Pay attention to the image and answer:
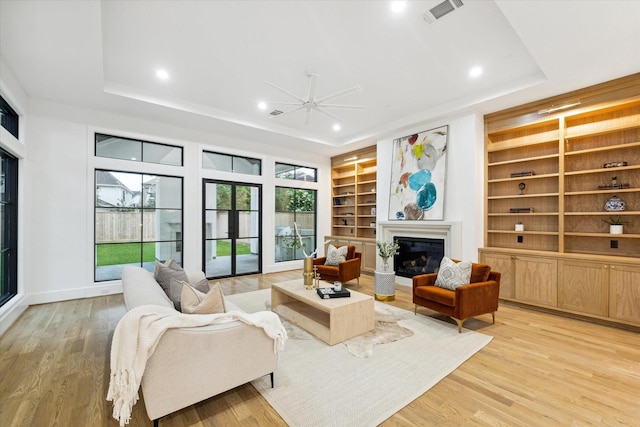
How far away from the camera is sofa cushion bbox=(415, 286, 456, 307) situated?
3.43m

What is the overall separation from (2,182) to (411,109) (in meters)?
6.27

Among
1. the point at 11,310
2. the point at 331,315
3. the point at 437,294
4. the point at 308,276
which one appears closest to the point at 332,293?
the point at 331,315

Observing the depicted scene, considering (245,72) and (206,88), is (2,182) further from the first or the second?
(245,72)

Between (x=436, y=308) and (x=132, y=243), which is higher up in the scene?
A: (x=132, y=243)

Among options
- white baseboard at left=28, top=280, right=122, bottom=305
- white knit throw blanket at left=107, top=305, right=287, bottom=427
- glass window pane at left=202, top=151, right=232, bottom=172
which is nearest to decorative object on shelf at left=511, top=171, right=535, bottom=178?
white knit throw blanket at left=107, top=305, right=287, bottom=427

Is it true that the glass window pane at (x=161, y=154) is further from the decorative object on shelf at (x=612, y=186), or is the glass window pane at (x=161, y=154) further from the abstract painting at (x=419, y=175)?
the decorative object on shelf at (x=612, y=186)

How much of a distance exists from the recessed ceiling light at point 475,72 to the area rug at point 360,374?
3372 mm

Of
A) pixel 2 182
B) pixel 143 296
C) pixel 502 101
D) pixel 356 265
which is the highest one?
pixel 502 101

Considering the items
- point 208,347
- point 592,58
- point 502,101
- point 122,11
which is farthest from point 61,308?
point 592,58

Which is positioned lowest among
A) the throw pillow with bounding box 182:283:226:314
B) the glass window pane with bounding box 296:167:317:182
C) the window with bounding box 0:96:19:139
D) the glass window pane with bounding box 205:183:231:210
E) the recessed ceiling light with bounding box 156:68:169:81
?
the throw pillow with bounding box 182:283:226:314

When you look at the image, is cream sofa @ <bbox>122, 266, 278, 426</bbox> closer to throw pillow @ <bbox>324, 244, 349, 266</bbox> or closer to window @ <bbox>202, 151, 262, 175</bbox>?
throw pillow @ <bbox>324, 244, 349, 266</bbox>

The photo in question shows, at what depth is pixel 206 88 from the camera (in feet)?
14.3

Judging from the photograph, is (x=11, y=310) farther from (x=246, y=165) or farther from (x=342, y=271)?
(x=342, y=271)

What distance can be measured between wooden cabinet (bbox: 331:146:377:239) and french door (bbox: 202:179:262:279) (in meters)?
2.41
